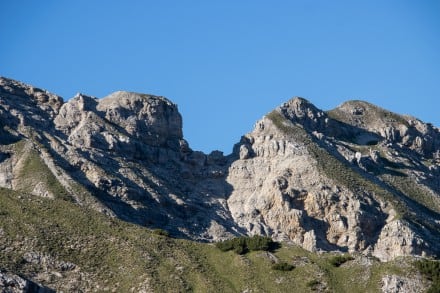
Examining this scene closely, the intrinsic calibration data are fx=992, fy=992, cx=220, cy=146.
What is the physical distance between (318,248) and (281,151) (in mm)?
27407

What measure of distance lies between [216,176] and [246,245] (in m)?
51.9

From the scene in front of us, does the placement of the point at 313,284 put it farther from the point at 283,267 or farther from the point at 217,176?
the point at 217,176

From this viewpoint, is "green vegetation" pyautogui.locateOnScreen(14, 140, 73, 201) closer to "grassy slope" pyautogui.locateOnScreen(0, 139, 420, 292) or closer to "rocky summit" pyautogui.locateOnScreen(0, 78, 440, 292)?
"rocky summit" pyautogui.locateOnScreen(0, 78, 440, 292)

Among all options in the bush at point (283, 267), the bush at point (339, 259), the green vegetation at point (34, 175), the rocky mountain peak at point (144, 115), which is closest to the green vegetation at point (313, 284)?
the bush at point (283, 267)

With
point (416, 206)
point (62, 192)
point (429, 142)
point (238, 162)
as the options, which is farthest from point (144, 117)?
point (429, 142)

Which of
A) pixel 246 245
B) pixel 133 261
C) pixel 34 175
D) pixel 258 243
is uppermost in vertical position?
pixel 34 175

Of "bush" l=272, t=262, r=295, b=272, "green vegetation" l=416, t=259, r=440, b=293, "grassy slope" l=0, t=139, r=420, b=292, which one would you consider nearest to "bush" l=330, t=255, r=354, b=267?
"grassy slope" l=0, t=139, r=420, b=292

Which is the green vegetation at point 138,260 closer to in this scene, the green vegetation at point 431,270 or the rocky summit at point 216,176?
the green vegetation at point 431,270

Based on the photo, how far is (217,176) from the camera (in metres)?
168

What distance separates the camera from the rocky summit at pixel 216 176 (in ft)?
476

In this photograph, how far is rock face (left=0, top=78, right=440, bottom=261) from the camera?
478 ft

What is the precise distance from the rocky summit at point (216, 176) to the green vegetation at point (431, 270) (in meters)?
30.6

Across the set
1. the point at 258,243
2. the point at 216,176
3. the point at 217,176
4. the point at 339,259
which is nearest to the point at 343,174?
the point at 217,176

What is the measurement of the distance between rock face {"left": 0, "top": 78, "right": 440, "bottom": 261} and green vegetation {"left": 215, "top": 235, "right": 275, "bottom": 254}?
25389 millimetres
